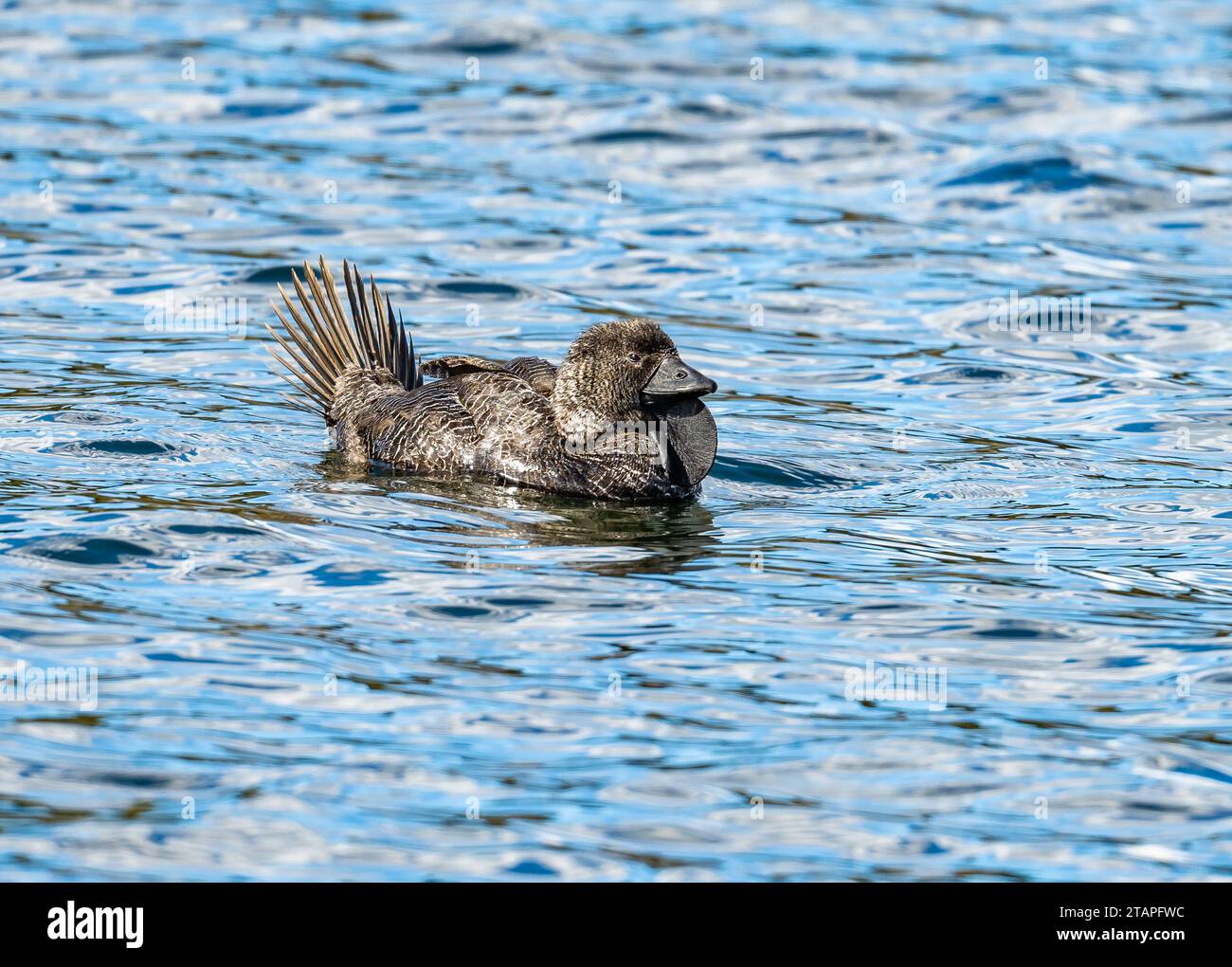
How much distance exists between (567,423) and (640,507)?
23.0 inches

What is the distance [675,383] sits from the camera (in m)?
9.96

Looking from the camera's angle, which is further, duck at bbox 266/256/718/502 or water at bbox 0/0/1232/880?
duck at bbox 266/256/718/502

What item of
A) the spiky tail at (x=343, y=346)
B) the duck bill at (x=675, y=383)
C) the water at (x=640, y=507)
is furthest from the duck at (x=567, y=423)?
the spiky tail at (x=343, y=346)

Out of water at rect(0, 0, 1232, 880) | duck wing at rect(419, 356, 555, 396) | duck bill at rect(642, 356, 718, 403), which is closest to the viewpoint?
water at rect(0, 0, 1232, 880)

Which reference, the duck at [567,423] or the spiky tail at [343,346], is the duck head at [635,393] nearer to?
the duck at [567,423]

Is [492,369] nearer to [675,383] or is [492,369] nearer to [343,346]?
[343,346]

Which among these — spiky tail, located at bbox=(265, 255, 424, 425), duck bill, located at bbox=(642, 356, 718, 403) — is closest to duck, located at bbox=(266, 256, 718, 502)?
duck bill, located at bbox=(642, 356, 718, 403)

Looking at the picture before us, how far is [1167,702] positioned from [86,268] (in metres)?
10.5

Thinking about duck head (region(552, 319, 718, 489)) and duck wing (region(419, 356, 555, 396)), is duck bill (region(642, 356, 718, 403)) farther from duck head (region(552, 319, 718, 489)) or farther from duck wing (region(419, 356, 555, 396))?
duck wing (region(419, 356, 555, 396))

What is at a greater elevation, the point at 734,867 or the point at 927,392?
the point at 927,392

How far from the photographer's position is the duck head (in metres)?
10.0

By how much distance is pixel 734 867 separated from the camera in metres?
5.96

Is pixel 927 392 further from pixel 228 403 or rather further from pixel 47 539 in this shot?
pixel 47 539
